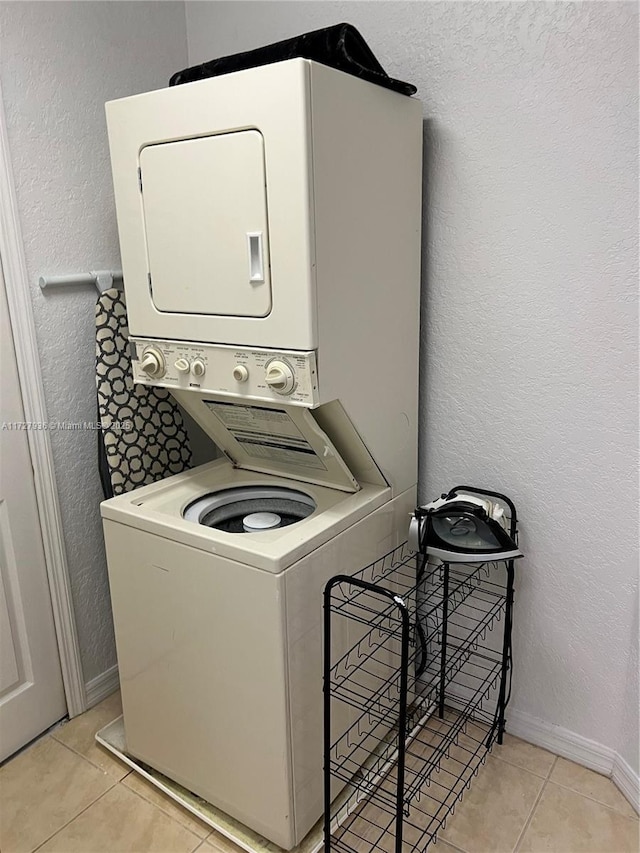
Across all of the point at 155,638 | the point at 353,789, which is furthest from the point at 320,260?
the point at 353,789

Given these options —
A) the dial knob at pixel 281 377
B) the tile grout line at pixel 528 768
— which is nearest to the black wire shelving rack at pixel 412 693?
the tile grout line at pixel 528 768

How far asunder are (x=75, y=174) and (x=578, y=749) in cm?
216

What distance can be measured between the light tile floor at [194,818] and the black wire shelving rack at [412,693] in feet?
0.23

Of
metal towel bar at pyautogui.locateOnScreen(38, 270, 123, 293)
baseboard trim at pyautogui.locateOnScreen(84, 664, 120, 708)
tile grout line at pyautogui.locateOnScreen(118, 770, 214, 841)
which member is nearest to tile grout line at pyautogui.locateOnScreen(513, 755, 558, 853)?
tile grout line at pyautogui.locateOnScreen(118, 770, 214, 841)

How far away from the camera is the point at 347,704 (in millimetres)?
1735

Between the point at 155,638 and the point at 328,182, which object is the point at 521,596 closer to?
the point at 155,638

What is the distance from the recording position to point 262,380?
1520mm

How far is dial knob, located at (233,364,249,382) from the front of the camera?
1.52m

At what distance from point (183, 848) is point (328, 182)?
1632 mm

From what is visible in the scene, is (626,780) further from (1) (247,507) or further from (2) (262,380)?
(2) (262,380)

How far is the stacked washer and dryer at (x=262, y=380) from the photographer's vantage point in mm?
1408

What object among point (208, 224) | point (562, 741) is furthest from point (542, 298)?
point (562, 741)

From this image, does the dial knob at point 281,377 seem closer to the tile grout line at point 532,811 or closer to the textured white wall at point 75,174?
the textured white wall at point 75,174

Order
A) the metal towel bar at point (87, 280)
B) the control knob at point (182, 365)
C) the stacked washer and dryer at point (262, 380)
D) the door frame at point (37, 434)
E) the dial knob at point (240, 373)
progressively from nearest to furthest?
the stacked washer and dryer at point (262, 380)
the dial knob at point (240, 373)
the control knob at point (182, 365)
the door frame at point (37, 434)
the metal towel bar at point (87, 280)
